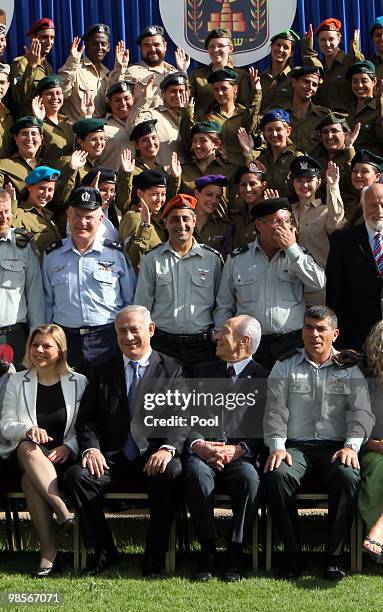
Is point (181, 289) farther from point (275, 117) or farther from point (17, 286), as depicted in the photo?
point (275, 117)

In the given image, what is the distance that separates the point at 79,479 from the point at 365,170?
3.14 m

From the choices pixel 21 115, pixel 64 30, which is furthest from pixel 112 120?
pixel 64 30

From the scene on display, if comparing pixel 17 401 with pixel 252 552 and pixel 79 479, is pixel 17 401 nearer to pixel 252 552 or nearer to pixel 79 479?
pixel 79 479

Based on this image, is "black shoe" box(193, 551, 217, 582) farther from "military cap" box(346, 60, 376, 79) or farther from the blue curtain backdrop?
the blue curtain backdrop

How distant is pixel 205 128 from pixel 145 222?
1.60 metres

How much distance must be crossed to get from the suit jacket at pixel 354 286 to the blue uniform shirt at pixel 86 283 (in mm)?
1330

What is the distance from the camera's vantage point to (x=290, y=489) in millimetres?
6156

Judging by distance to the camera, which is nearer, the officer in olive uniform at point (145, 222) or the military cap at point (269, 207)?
the military cap at point (269, 207)

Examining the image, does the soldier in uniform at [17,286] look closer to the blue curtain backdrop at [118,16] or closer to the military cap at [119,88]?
the military cap at [119,88]

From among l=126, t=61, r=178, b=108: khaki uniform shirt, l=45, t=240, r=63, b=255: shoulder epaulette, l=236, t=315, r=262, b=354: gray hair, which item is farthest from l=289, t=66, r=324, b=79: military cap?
l=236, t=315, r=262, b=354: gray hair

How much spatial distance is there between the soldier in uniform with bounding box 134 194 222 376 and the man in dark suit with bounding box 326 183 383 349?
0.77m

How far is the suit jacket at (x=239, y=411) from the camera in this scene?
6.38 metres

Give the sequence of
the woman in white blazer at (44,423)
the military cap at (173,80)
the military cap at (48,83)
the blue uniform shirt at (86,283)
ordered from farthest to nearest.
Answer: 1. the military cap at (173,80)
2. the military cap at (48,83)
3. the blue uniform shirt at (86,283)
4. the woman in white blazer at (44,423)

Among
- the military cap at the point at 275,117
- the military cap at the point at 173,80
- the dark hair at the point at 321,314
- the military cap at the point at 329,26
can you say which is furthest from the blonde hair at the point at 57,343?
the military cap at the point at 329,26
